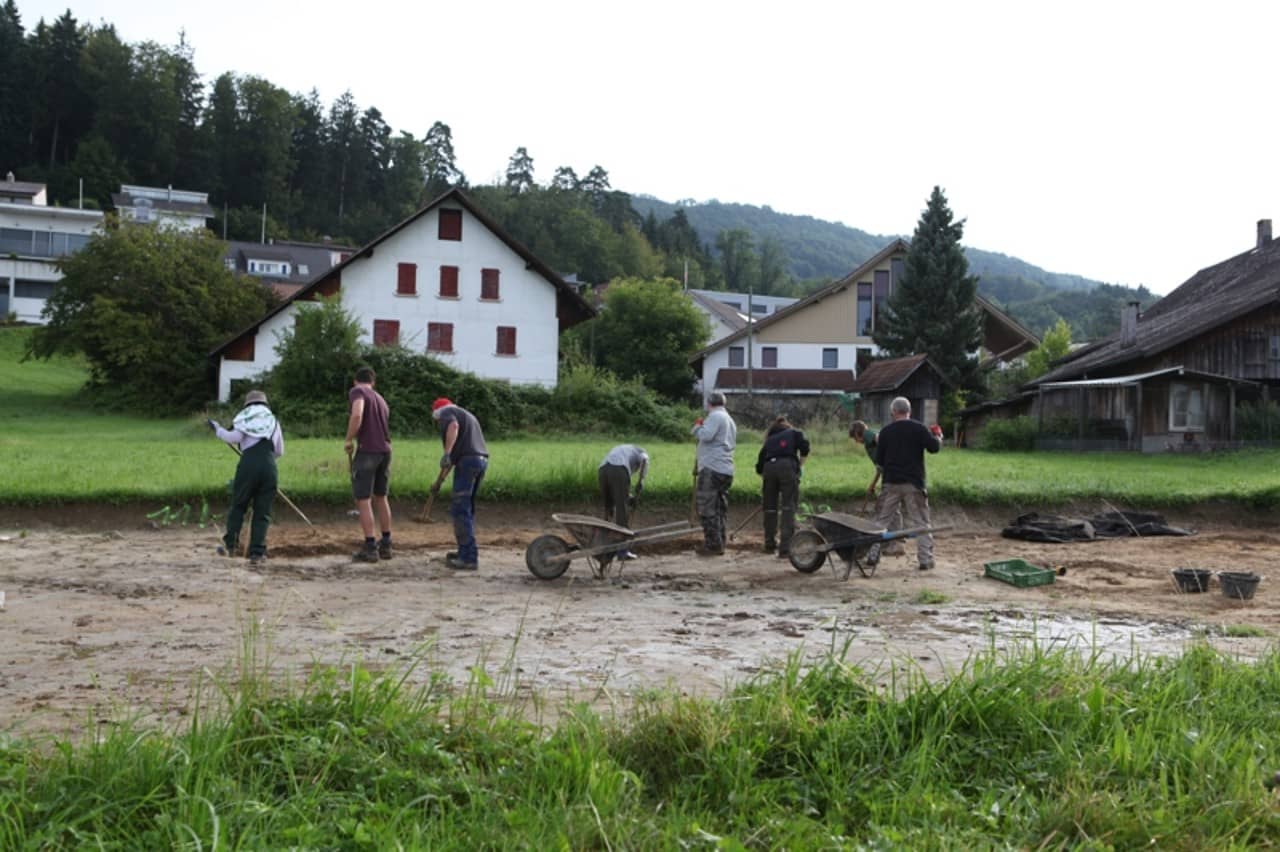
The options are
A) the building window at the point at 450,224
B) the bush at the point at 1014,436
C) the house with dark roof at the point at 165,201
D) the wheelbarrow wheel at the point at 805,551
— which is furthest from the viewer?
the house with dark roof at the point at 165,201

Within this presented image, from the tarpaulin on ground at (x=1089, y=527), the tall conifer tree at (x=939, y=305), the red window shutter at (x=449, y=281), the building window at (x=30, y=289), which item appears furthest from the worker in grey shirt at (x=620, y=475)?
the building window at (x=30, y=289)

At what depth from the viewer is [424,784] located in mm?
4012

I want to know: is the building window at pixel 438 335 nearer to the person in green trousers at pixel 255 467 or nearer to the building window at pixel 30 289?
the person in green trousers at pixel 255 467

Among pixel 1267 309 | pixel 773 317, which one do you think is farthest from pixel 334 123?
pixel 1267 309

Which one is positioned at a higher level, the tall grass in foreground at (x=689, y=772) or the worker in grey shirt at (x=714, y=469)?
the worker in grey shirt at (x=714, y=469)

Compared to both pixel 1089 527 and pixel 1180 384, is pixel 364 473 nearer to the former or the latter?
pixel 1089 527

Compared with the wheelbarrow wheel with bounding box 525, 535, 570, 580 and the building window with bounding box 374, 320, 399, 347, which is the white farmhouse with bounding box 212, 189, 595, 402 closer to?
the building window with bounding box 374, 320, 399, 347

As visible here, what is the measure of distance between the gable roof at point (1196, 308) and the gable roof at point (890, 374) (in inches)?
176

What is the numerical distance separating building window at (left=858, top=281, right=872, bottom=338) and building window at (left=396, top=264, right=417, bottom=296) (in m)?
25.5

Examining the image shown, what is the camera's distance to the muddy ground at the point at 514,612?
6.04 meters

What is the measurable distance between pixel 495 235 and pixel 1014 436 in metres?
21.9

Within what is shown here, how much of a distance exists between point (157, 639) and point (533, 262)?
36767mm

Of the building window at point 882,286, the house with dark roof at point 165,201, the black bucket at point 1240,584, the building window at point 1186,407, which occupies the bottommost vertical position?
the black bucket at point 1240,584

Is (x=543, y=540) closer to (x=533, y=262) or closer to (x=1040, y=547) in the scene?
(x=1040, y=547)
